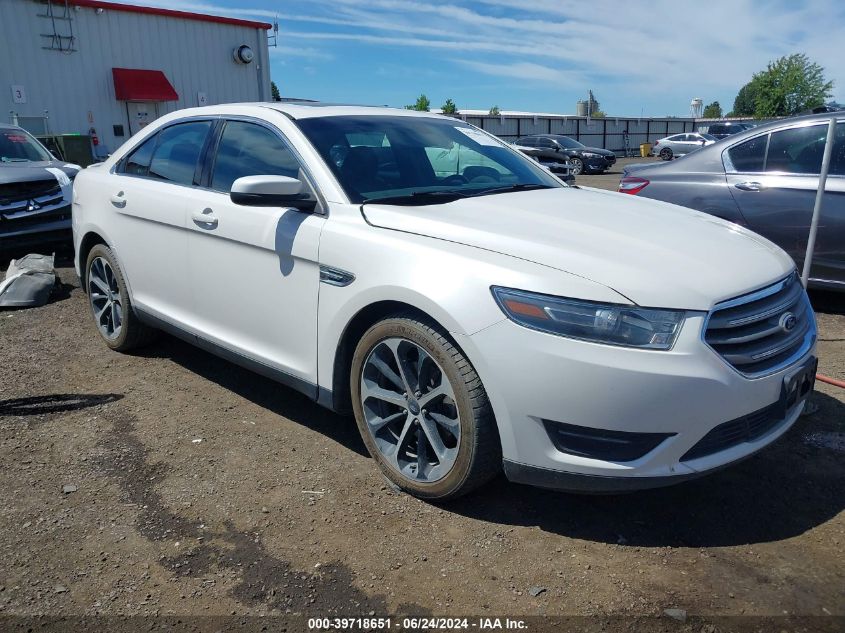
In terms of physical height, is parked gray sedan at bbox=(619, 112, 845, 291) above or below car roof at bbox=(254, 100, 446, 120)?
below

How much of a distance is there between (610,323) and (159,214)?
289 cm

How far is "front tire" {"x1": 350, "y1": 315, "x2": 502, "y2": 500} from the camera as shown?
2.67 meters

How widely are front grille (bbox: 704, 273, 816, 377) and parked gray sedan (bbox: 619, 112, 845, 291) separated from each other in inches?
109

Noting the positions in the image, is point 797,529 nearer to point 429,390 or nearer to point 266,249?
point 429,390

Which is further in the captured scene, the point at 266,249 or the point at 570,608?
the point at 266,249

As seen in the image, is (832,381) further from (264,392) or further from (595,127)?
(595,127)

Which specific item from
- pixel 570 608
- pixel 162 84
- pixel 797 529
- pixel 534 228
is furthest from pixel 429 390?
pixel 162 84

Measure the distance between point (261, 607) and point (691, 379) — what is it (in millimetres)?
1664

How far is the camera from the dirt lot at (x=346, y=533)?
2.40 m

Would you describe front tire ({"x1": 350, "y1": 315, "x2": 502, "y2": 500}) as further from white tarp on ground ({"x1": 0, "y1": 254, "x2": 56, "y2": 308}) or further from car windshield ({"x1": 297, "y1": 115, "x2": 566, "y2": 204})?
white tarp on ground ({"x1": 0, "y1": 254, "x2": 56, "y2": 308})

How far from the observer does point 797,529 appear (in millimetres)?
2770

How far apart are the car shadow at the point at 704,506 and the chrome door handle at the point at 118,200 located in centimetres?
230

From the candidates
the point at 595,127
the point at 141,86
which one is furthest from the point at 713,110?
the point at 141,86

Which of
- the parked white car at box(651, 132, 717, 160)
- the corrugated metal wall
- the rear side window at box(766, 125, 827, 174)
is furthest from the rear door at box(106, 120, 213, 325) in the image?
the parked white car at box(651, 132, 717, 160)
